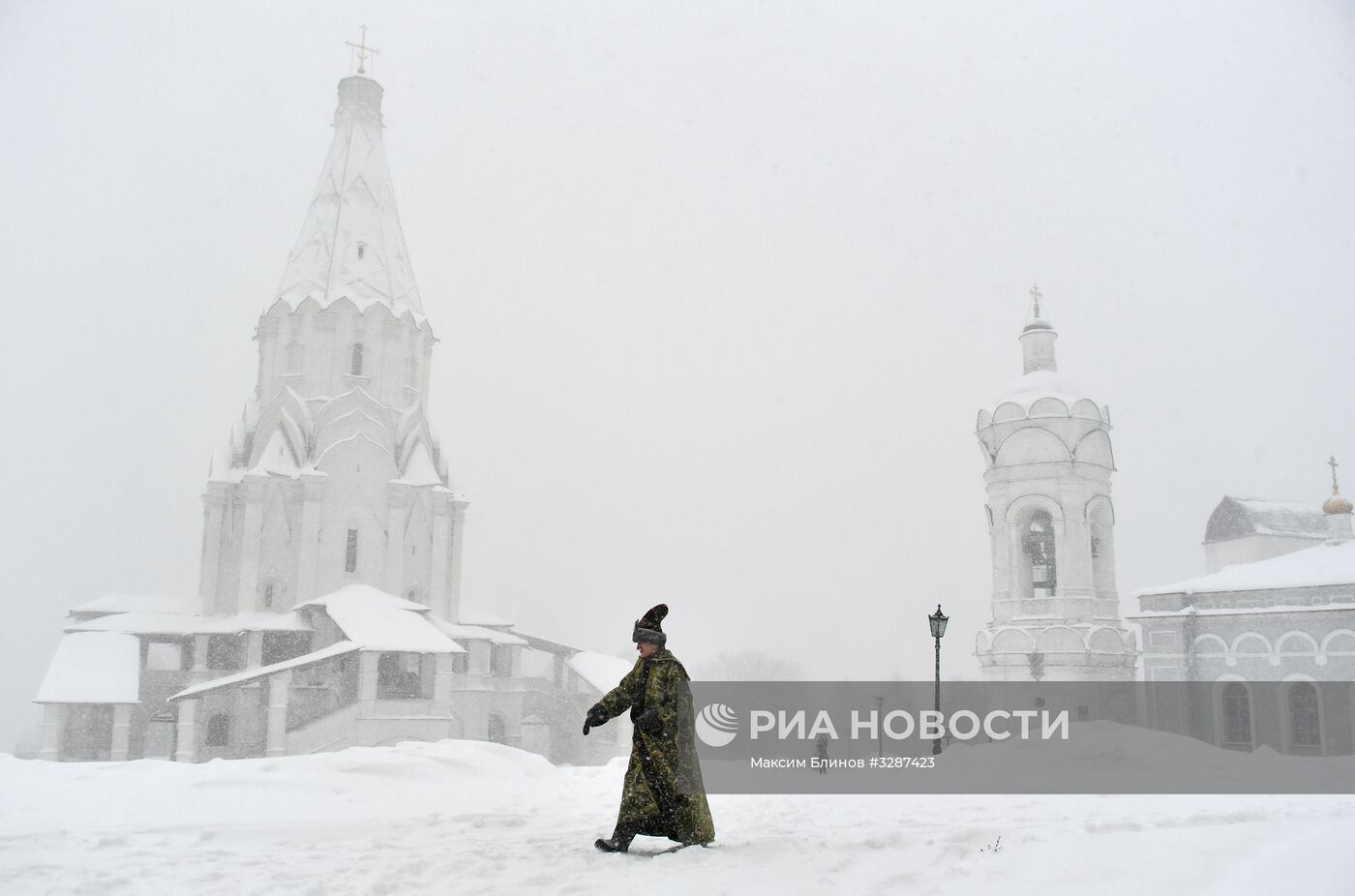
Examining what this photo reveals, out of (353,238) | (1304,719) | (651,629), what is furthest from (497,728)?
(651,629)

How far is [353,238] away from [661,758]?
117 feet

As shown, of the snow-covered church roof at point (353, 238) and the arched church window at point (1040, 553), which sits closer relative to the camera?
the arched church window at point (1040, 553)

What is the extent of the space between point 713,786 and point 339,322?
2932cm

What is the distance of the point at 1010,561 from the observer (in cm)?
2944

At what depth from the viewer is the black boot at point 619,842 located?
21.3ft

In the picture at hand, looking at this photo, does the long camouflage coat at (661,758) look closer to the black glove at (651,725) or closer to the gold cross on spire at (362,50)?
the black glove at (651,725)

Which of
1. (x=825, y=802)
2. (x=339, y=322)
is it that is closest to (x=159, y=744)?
(x=339, y=322)

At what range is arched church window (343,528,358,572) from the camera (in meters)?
36.0

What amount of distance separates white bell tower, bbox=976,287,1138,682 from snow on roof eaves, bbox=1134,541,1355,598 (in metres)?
1.88

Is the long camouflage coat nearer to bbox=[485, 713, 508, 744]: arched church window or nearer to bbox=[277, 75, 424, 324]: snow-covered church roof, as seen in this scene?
bbox=[485, 713, 508, 744]: arched church window

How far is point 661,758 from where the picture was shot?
21.7 feet

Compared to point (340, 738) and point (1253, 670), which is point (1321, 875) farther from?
point (340, 738)

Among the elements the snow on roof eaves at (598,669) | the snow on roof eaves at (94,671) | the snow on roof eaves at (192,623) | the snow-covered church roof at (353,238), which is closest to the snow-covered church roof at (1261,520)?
the snow on roof eaves at (598,669)

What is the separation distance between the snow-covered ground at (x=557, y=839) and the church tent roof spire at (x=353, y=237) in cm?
2931
